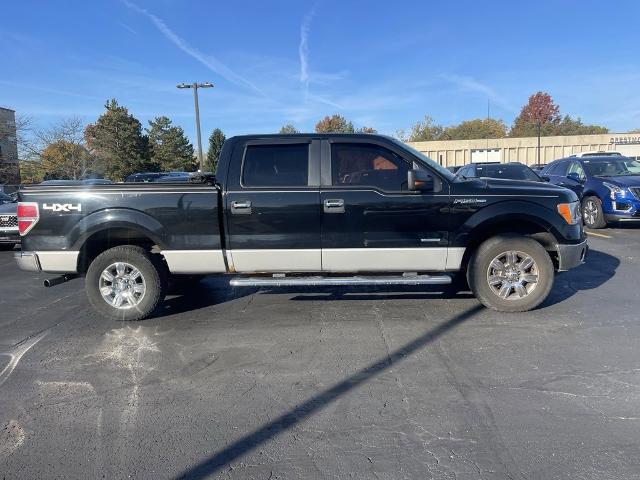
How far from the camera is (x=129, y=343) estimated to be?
15.2ft

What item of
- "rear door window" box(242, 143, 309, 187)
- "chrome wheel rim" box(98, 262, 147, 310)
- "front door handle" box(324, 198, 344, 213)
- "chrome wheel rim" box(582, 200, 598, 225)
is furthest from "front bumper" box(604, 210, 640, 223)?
"chrome wheel rim" box(98, 262, 147, 310)

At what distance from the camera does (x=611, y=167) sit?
39.4ft

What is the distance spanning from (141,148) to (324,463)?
5622 cm

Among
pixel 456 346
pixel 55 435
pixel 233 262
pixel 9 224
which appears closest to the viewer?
pixel 55 435

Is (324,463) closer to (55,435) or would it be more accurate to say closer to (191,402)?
(191,402)

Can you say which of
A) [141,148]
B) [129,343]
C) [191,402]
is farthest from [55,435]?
[141,148]

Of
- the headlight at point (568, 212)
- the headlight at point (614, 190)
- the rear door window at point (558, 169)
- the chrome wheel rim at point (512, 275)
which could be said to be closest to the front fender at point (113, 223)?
the chrome wheel rim at point (512, 275)

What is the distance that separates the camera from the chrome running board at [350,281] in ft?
16.7

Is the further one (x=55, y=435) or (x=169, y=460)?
(x=55, y=435)

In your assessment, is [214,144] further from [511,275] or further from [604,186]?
[511,275]

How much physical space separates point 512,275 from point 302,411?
10.3ft

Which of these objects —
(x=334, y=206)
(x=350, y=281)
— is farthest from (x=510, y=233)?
(x=334, y=206)

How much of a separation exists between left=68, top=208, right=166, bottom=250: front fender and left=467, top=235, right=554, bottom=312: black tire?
12.0 ft

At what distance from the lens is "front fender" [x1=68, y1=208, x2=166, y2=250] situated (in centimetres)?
511
